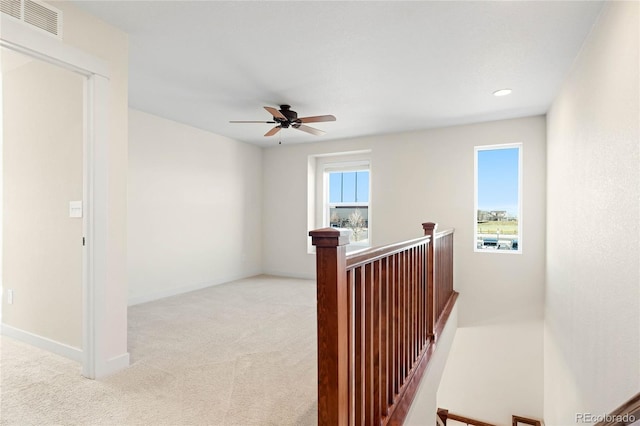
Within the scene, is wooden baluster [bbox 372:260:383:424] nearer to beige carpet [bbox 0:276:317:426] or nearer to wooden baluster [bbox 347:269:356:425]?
wooden baluster [bbox 347:269:356:425]

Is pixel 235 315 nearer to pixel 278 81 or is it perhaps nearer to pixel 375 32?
pixel 278 81

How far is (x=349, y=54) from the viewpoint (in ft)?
8.56

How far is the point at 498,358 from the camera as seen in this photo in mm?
4480

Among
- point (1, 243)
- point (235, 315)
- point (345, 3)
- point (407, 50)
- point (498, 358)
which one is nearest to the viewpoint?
point (345, 3)

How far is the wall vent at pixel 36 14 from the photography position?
5.82 ft

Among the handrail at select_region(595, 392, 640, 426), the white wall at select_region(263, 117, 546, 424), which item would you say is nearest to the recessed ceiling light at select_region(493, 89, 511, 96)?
the white wall at select_region(263, 117, 546, 424)

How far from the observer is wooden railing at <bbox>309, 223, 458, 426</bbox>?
3.91 ft

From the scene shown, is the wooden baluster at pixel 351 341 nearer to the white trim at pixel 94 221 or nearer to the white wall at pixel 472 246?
the white trim at pixel 94 221

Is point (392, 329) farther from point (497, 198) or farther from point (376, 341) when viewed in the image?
point (497, 198)

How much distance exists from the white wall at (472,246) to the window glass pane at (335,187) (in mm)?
544

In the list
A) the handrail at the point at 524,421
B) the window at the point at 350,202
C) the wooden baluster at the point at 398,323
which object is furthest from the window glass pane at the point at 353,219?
the wooden baluster at the point at 398,323

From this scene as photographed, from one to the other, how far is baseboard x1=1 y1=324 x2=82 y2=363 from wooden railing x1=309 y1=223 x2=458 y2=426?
2.09 m

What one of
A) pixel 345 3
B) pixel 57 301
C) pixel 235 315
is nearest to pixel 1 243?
pixel 57 301

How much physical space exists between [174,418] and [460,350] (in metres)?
4.35
